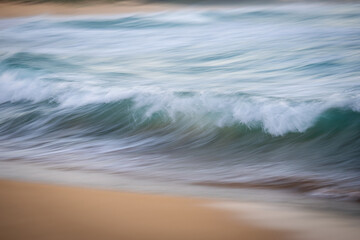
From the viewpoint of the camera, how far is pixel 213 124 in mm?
3480

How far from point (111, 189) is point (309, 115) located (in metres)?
1.69

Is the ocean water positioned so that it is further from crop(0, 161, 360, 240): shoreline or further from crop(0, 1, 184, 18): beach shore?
crop(0, 1, 184, 18): beach shore

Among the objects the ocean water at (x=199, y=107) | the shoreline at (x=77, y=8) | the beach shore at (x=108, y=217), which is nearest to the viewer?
the beach shore at (x=108, y=217)

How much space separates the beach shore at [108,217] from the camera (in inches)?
64.6

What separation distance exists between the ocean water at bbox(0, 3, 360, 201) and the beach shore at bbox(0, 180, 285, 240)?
0.59m

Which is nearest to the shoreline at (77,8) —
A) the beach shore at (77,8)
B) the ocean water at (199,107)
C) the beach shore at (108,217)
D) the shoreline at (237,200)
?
the beach shore at (77,8)

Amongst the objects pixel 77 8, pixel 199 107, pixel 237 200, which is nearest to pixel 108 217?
pixel 237 200

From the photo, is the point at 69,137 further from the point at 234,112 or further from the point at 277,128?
the point at 277,128

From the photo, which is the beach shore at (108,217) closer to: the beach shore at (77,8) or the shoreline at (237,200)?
the shoreline at (237,200)

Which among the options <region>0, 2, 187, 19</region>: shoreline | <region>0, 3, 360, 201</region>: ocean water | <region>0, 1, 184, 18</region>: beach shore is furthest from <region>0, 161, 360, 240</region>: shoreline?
<region>0, 1, 184, 18</region>: beach shore

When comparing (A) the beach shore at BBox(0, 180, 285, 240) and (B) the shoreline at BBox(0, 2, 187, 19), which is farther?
(B) the shoreline at BBox(0, 2, 187, 19)

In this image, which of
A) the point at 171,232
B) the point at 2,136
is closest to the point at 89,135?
the point at 2,136

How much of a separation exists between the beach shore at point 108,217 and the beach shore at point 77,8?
9.76 meters

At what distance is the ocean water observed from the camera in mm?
2762
